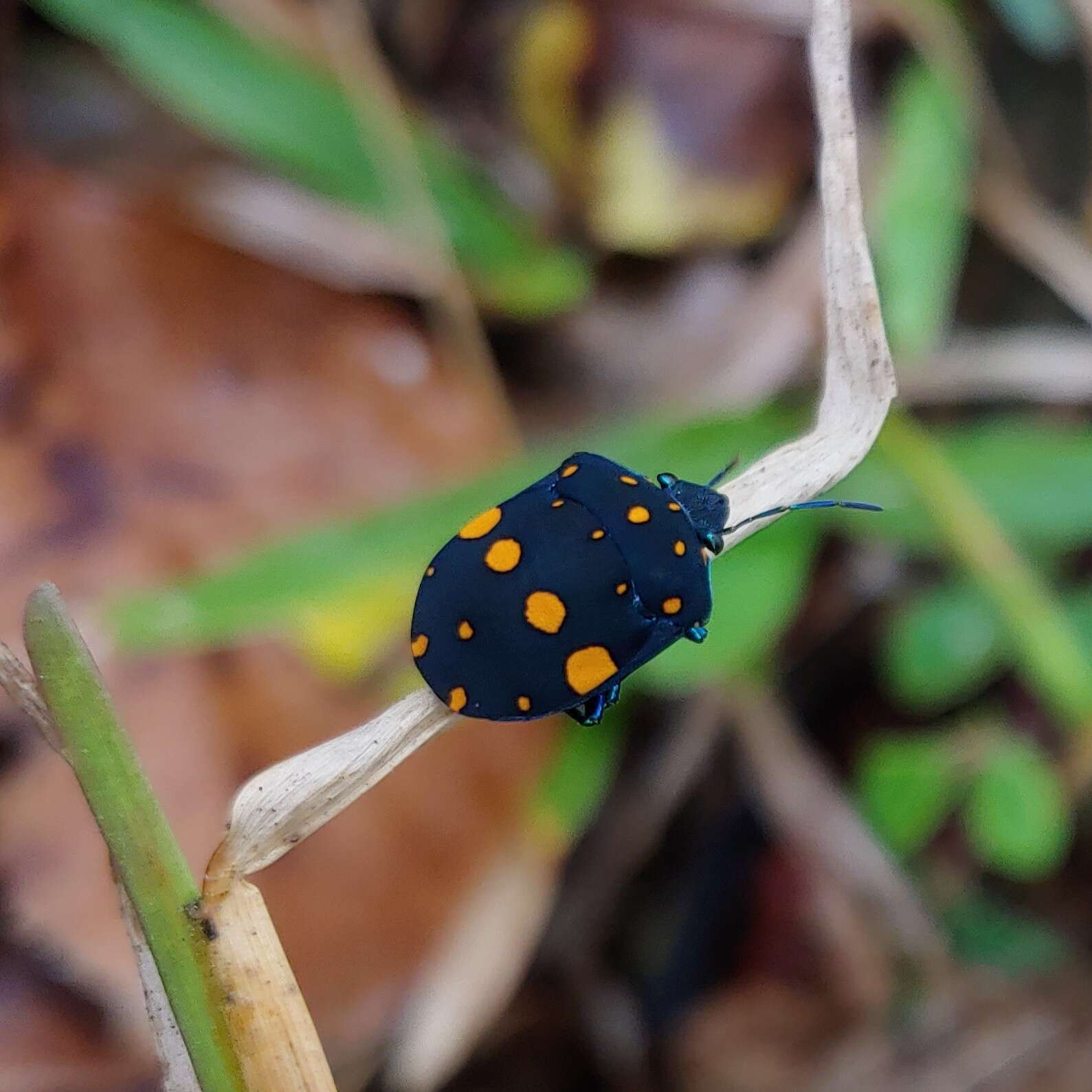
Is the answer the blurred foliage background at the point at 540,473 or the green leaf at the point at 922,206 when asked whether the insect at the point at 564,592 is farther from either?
the green leaf at the point at 922,206

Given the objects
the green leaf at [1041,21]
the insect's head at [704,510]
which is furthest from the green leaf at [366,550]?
the green leaf at [1041,21]

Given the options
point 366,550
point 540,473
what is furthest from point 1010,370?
point 366,550

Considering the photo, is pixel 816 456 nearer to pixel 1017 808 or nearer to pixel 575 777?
pixel 1017 808

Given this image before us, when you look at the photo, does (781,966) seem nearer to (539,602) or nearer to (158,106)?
(539,602)

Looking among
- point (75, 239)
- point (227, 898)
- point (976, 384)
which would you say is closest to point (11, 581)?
point (75, 239)

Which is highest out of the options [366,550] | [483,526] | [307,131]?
[307,131]

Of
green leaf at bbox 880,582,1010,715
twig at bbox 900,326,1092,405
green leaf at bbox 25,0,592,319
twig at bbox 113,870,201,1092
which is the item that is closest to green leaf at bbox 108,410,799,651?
green leaf at bbox 880,582,1010,715

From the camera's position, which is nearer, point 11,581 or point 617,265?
point 11,581
